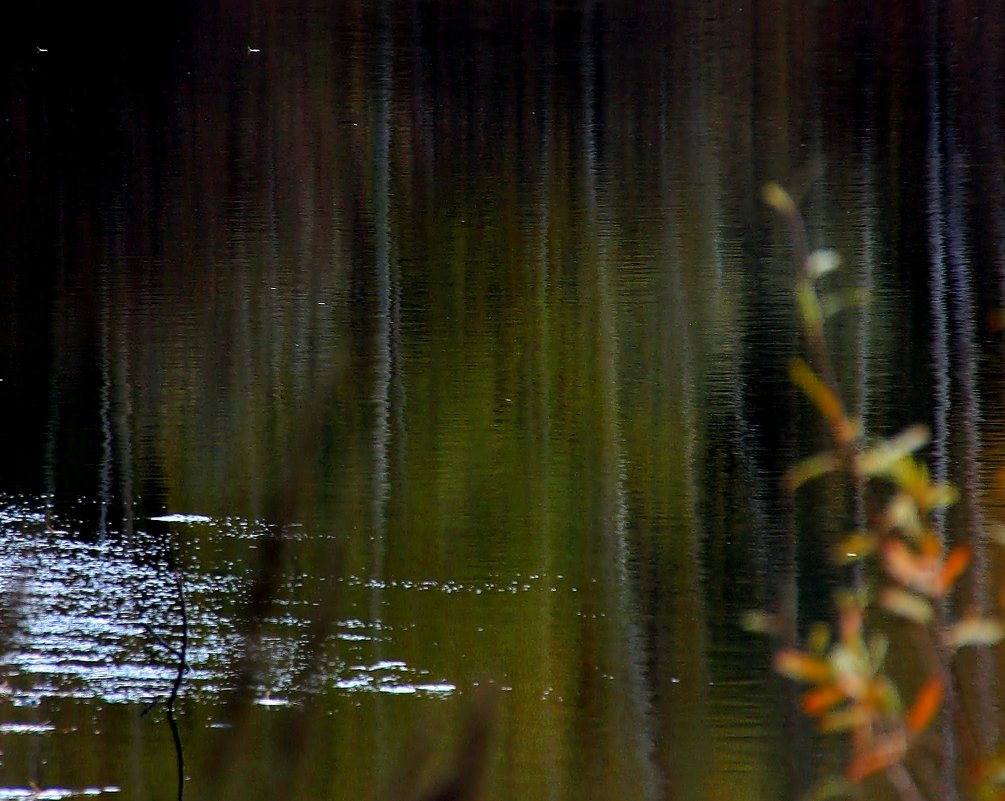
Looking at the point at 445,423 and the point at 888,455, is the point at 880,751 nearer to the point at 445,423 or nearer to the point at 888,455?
the point at 888,455

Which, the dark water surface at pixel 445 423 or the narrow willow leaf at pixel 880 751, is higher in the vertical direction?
the dark water surface at pixel 445 423

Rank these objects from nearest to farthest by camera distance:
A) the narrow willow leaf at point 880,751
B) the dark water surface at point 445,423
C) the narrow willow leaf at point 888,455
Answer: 1. the narrow willow leaf at point 880,751
2. the narrow willow leaf at point 888,455
3. the dark water surface at point 445,423

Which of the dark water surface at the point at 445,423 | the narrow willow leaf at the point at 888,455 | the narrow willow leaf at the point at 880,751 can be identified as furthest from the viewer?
the dark water surface at the point at 445,423

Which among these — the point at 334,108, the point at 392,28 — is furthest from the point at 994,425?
the point at 392,28

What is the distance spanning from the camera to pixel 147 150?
15445mm

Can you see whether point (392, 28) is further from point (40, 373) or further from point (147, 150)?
point (40, 373)

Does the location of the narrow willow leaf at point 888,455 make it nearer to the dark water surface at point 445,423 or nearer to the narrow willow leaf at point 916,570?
the narrow willow leaf at point 916,570

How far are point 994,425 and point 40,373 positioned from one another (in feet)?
14.0

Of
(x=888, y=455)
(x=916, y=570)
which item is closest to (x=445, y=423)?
(x=888, y=455)

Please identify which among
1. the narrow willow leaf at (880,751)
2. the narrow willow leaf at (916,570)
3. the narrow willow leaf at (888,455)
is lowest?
the narrow willow leaf at (880,751)

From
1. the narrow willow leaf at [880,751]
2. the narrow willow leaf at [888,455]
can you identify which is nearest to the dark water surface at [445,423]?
the narrow willow leaf at [880,751]

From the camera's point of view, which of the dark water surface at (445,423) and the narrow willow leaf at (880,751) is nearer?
the narrow willow leaf at (880,751)

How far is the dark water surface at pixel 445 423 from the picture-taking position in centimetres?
455

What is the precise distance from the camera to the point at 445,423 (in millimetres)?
7250
